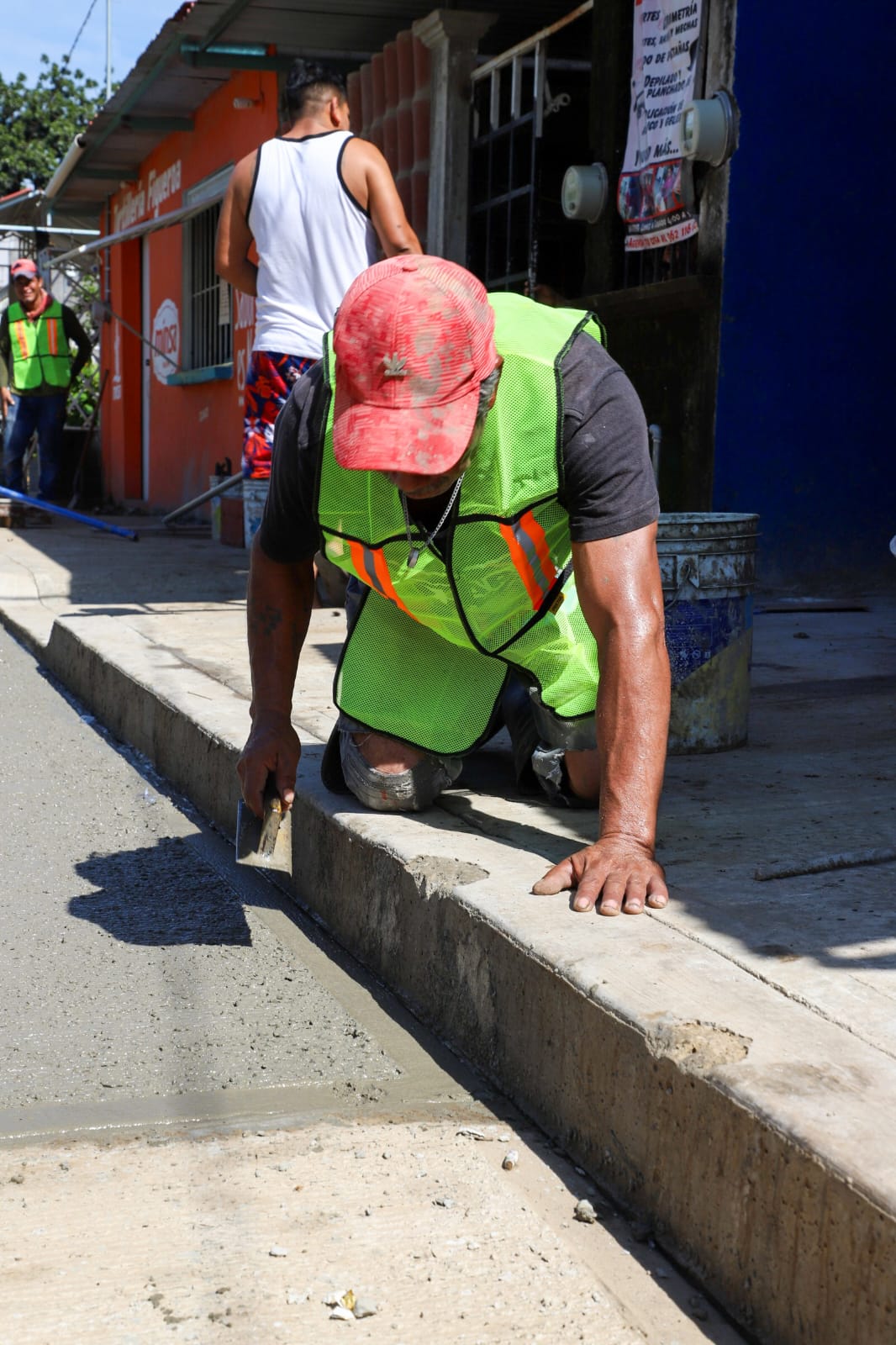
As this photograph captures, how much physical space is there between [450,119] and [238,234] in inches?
124

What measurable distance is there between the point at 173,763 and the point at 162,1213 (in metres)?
2.22

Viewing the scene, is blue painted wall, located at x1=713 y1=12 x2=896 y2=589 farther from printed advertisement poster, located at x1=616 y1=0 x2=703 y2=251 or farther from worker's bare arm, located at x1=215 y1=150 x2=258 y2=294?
worker's bare arm, located at x1=215 y1=150 x2=258 y2=294

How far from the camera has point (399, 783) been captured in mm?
2820

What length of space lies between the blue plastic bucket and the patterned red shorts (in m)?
1.95

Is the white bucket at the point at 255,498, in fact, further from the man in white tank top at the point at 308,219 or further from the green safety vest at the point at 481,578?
the green safety vest at the point at 481,578

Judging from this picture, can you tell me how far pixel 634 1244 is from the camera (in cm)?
178

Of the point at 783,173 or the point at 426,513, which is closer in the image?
the point at 426,513

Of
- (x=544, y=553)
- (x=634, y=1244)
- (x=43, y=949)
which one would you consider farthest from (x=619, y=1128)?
(x=43, y=949)

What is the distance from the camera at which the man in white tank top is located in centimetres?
482

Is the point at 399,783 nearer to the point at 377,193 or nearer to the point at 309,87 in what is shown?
the point at 377,193

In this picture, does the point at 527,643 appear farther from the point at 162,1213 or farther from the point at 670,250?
the point at 670,250

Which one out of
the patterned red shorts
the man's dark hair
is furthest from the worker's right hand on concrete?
the man's dark hair

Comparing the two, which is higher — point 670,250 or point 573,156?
point 573,156

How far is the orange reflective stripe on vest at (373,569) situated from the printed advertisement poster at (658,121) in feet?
11.8
